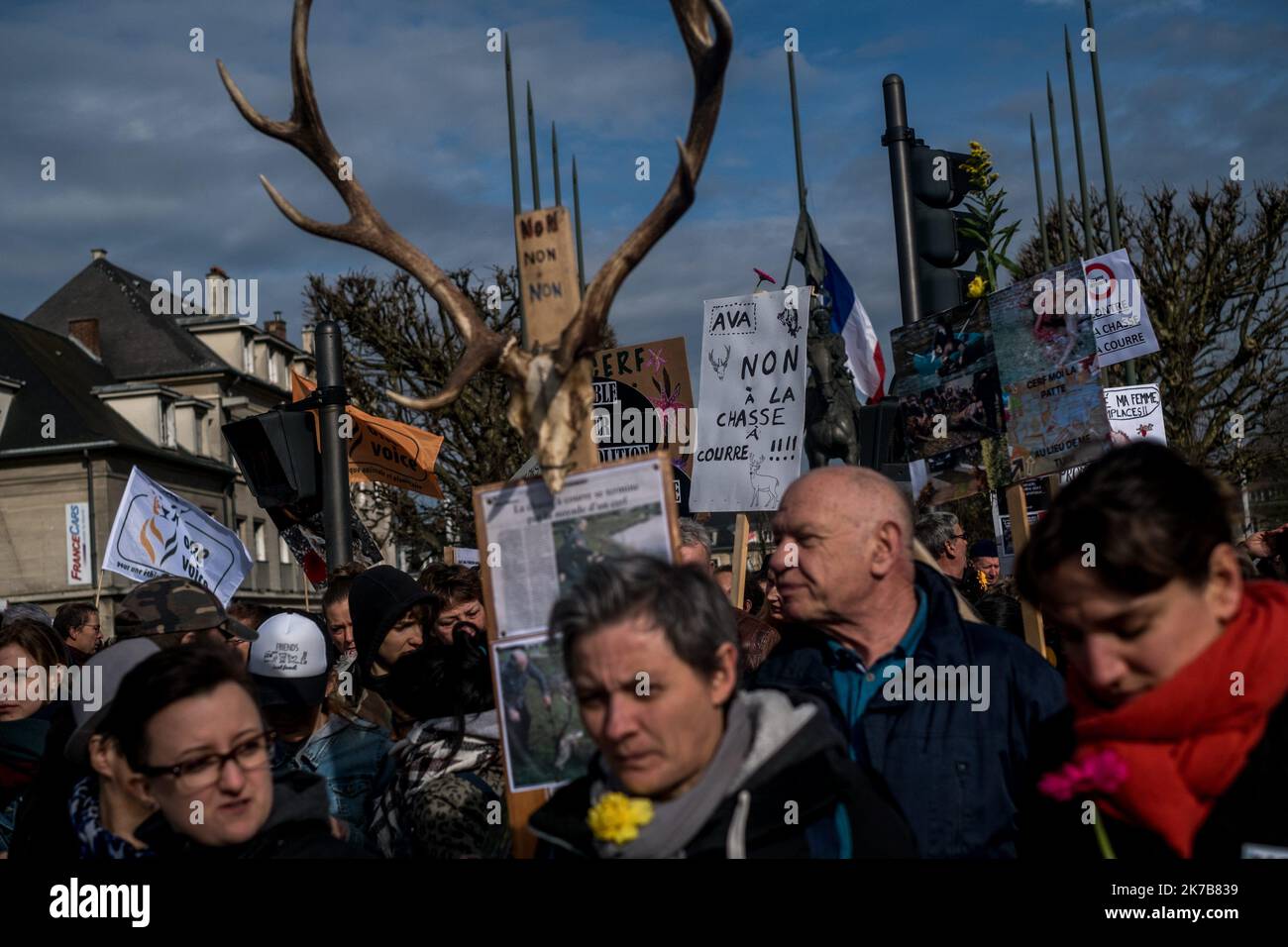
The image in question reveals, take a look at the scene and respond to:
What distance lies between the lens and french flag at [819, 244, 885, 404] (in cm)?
876

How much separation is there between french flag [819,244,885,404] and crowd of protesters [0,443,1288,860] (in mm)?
4759

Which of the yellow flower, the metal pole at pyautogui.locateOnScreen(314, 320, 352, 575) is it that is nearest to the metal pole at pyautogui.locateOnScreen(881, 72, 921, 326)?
the metal pole at pyautogui.locateOnScreen(314, 320, 352, 575)

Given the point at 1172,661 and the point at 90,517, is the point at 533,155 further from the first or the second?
the point at 90,517

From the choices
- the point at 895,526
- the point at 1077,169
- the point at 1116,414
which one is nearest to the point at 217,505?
the point at 1077,169

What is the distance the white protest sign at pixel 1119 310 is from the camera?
9.07 meters

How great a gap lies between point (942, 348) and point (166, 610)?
4.39 m

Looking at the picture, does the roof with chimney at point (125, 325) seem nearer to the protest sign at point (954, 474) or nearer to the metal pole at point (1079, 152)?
the metal pole at point (1079, 152)

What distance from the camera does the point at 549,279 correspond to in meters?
3.11

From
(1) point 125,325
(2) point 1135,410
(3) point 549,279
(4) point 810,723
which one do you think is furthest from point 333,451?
(1) point 125,325

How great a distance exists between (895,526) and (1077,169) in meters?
23.2
